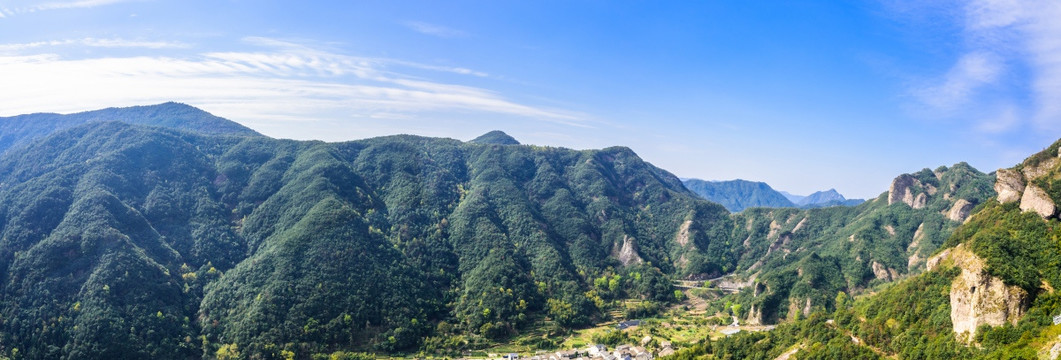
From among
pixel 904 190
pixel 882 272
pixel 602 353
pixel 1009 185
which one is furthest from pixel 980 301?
pixel 904 190

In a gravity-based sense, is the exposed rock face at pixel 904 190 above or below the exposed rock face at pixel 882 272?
above

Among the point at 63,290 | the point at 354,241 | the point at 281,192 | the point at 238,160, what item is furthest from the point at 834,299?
the point at 238,160

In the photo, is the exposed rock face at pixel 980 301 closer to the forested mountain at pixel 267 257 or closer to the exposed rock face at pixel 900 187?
→ the forested mountain at pixel 267 257

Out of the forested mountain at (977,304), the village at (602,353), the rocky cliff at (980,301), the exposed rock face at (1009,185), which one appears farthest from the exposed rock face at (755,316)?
the rocky cliff at (980,301)

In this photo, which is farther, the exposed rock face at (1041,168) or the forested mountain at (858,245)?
the forested mountain at (858,245)

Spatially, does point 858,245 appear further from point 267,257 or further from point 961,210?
point 267,257

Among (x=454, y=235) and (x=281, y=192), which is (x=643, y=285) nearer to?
(x=454, y=235)
